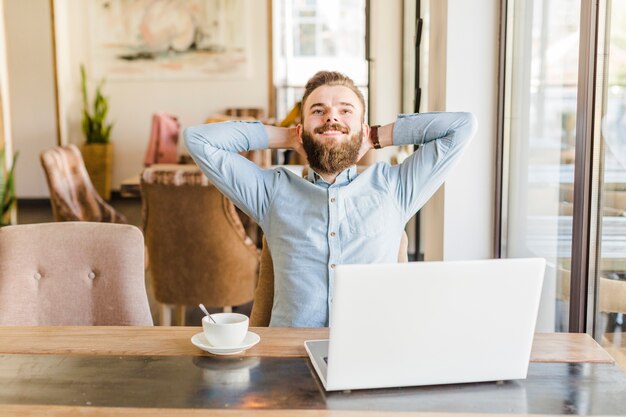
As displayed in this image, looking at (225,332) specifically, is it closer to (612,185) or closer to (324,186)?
(324,186)

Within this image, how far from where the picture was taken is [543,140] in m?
2.49

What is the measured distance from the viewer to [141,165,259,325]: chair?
321cm

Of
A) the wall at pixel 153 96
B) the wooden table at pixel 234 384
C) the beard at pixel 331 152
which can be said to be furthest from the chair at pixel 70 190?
the wall at pixel 153 96

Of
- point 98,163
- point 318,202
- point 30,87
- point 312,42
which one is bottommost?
point 98,163

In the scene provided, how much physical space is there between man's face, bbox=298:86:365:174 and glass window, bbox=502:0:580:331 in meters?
0.72

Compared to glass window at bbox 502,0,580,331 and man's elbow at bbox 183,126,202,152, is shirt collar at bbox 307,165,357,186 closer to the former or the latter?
man's elbow at bbox 183,126,202,152

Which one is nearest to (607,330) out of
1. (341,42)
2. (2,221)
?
(2,221)

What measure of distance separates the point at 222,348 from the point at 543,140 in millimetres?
1558

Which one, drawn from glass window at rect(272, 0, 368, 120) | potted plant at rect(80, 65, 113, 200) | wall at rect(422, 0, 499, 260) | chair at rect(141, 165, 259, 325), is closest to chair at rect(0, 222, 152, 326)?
chair at rect(141, 165, 259, 325)

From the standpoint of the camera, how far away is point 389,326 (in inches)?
46.5

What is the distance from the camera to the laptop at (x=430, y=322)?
1.16m

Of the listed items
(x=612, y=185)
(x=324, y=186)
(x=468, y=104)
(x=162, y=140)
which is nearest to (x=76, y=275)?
(x=324, y=186)

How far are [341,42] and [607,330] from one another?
6.81 metres

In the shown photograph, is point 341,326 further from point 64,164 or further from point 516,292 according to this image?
point 64,164
